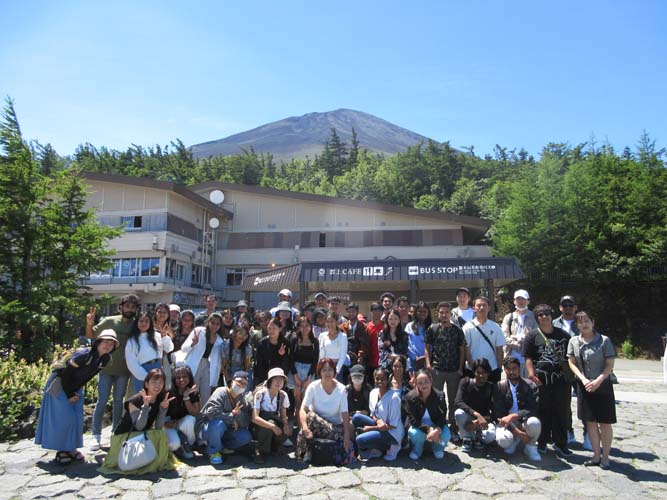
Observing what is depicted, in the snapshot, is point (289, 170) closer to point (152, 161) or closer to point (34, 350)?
point (152, 161)

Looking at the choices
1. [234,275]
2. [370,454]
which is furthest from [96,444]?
[234,275]

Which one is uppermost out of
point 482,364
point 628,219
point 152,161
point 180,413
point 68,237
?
point 152,161

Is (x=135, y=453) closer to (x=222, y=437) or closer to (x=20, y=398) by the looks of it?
(x=222, y=437)

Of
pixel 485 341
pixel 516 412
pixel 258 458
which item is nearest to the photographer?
pixel 258 458

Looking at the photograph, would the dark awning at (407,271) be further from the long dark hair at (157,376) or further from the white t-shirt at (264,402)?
the long dark hair at (157,376)

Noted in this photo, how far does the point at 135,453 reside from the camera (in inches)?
189

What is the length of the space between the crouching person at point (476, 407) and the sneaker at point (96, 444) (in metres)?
4.43

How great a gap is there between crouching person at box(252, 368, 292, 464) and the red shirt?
1550 mm

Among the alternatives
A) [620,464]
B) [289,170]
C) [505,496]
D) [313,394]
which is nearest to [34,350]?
[313,394]

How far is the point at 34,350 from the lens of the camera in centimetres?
931

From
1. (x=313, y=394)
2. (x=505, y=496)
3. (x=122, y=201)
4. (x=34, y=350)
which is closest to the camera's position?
(x=505, y=496)

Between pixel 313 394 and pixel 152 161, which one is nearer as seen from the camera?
pixel 313 394

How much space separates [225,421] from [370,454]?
175 centimetres

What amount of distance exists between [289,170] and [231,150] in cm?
9912
